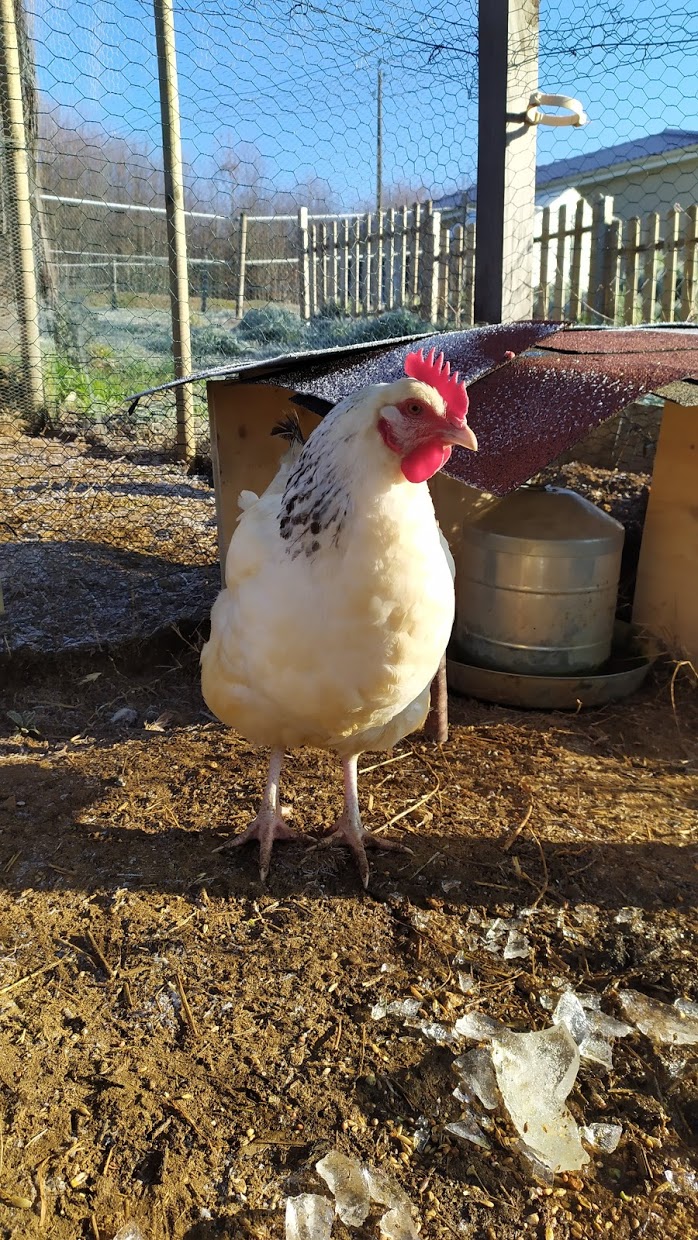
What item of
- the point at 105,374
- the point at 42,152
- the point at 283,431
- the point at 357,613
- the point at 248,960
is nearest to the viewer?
the point at 357,613

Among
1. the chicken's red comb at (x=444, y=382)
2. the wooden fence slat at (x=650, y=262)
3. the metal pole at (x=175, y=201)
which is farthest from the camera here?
the wooden fence slat at (x=650, y=262)

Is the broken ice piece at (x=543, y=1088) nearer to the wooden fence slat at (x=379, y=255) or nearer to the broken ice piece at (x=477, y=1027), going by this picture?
the broken ice piece at (x=477, y=1027)

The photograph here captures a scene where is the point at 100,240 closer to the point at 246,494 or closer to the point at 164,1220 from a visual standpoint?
the point at 246,494

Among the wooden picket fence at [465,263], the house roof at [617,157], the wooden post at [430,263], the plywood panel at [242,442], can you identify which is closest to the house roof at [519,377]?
the plywood panel at [242,442]

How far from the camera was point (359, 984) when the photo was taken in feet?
4.91

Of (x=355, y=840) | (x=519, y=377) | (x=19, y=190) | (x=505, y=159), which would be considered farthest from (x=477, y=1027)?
(x=19, y=190)

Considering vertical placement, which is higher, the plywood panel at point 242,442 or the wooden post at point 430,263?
the wooden post at point 430,263

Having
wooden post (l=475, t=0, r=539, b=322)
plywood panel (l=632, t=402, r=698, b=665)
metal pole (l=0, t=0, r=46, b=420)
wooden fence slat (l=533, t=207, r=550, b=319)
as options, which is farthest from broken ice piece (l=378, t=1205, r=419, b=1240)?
wooden fence slat (l=533, t=207, r=550, b=319)

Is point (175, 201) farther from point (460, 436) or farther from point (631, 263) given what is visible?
point (631, 263)

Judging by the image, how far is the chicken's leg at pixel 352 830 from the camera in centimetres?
192

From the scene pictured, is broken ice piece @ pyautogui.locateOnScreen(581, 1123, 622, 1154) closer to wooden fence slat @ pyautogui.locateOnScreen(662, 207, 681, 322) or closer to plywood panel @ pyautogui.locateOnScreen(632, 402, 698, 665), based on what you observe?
plywood panel @ pyautogui.locateOnScreen(632, 402, 698, 665)

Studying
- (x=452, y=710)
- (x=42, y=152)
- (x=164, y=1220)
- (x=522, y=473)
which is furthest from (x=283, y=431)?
(x=42, y=152)

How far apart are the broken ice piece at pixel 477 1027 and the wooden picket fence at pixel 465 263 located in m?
→ 4.71

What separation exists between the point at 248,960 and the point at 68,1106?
0.42m
